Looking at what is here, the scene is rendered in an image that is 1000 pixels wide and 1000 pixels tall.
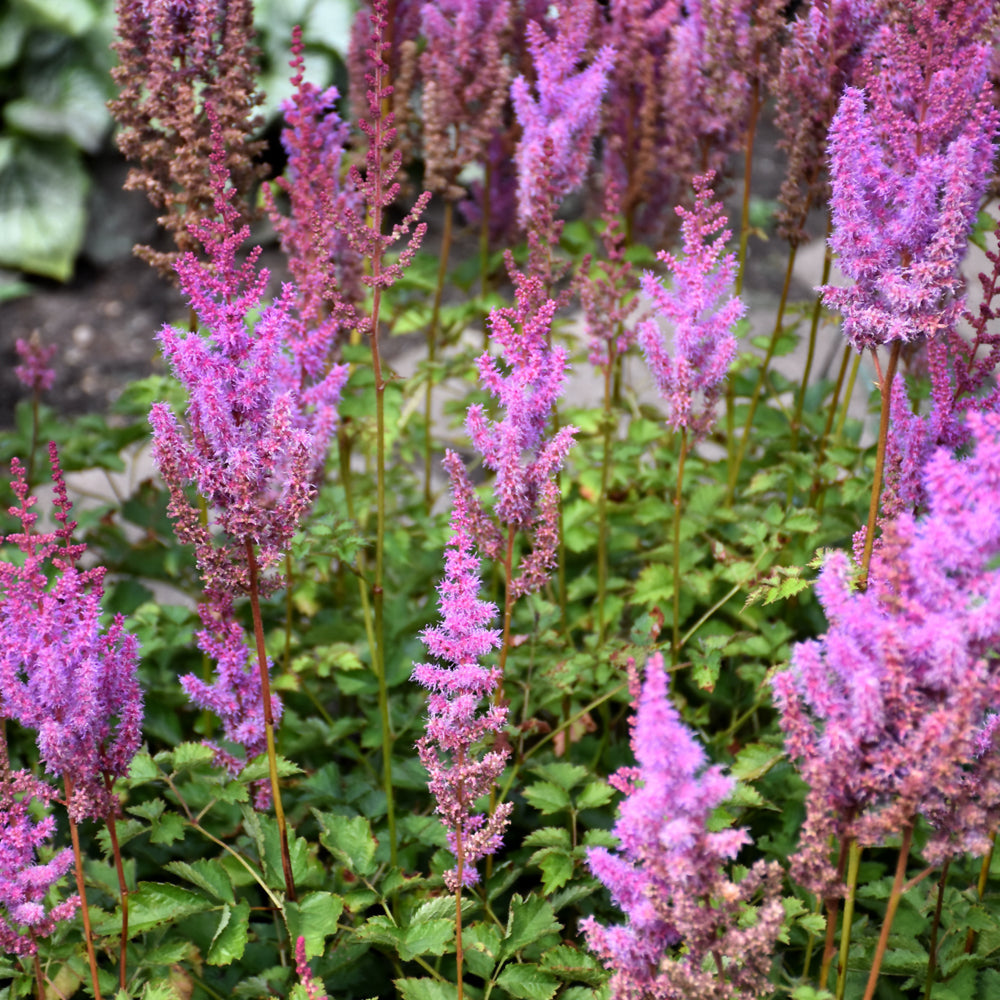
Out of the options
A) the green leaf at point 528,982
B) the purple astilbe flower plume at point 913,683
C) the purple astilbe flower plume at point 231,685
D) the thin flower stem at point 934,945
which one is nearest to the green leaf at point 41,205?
the purple astilbe flower plume at point 231,685

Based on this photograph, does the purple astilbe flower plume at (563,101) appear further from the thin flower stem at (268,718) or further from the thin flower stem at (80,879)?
the thin flower stem at (80,879)

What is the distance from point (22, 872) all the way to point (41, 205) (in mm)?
6623

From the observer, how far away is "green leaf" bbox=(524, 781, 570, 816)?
227 cm

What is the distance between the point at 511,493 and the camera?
1.93m

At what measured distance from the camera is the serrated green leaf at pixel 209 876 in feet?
6.95

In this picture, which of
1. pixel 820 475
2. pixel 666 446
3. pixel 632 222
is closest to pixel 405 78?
pixel 632 222

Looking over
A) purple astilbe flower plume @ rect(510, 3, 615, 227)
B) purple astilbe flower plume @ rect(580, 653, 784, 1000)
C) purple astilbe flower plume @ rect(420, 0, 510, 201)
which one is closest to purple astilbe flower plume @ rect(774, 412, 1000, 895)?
purple astilbe flower plume @ rect(580, 653, 784, 1000)

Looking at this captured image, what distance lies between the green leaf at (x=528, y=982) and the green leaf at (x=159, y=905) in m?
0.57

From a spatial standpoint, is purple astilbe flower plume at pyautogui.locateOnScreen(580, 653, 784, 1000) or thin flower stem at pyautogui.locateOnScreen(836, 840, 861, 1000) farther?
thin flower stem at pyautogui.locateOnScreen(836, 840, 861, 1000)

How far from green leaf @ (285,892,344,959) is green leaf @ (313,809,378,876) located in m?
0.14

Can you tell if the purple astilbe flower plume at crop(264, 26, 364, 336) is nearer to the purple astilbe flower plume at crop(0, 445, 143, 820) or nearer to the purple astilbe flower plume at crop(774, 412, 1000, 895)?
the purple astilbe flower plume at crop(0, 445, 143, 820)

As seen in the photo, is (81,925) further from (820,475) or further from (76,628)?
(820,475)

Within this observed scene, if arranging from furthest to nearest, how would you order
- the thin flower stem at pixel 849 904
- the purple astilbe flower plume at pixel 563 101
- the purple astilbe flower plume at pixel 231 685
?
the purple astilbe flower plume at pixel 563 101, the purple astilbe flower plume at pixel 231 685, the thin flower stem at pixel 849 904

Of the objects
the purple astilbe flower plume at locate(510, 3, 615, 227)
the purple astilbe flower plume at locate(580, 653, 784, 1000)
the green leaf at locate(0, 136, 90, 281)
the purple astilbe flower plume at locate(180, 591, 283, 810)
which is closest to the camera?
the purple astilbe flower plume at locate(580, 653, 784, 1000)
